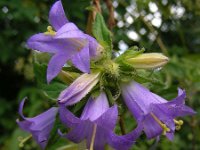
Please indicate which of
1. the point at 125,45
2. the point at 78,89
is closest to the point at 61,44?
the point at 78,89

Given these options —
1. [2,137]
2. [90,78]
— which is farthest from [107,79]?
[2,137]

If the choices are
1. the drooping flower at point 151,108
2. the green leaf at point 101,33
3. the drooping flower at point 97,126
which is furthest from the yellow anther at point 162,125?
the green leaf at point 101,33

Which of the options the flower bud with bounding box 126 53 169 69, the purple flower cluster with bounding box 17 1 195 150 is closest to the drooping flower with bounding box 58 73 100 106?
the purple flower cluster with bounding box 17 1 195 150

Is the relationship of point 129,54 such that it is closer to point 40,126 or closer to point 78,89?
point 78,89

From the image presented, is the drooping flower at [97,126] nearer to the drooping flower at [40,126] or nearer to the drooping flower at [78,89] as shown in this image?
the drooping flower at [78,89]

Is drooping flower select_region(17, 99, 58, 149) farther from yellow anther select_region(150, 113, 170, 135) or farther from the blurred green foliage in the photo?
yellow anther select_region(150, 113, 170, 135)

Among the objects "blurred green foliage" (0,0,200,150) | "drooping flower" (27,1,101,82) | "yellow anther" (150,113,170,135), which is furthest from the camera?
"blurred green foliage" (0,0,200,150)
